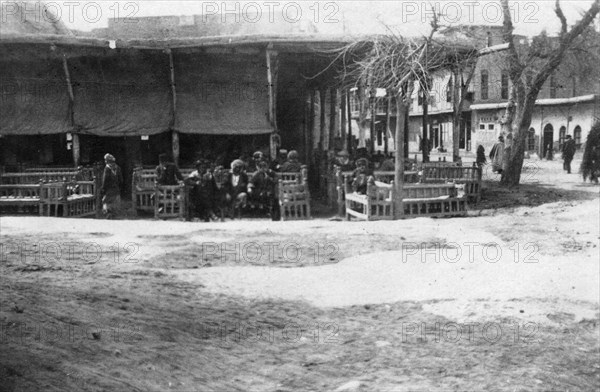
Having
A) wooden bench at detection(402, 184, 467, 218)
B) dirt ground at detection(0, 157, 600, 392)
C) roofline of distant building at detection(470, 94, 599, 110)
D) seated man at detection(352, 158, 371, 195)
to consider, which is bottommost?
dirt ground at detection(0, 157, 600, 392)

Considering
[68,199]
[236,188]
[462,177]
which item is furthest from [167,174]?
[462,177]

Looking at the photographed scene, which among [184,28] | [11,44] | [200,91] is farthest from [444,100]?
[11,44]

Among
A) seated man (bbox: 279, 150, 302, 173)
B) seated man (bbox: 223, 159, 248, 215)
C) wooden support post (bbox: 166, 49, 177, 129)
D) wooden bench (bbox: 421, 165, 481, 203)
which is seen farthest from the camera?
wooden support post (bbox: 166, 49, 177, 129)

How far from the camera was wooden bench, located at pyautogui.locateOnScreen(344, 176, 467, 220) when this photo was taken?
509 inches

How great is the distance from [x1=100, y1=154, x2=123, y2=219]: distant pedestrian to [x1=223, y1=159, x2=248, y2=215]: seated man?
8.11 ft

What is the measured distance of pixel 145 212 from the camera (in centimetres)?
1532

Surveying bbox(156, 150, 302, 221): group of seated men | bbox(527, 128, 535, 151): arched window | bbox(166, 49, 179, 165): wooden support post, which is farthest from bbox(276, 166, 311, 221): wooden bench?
bbox(527, 128, 535, 151): arched window

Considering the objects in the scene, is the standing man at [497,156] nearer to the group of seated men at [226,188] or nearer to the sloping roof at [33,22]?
the group of seated men at [226,188]

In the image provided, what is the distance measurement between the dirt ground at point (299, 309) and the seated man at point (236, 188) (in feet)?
9.44

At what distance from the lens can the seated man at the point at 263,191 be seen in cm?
1422

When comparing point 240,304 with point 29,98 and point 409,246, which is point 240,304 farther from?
point 29,98

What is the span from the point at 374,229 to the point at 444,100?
40.9 metres

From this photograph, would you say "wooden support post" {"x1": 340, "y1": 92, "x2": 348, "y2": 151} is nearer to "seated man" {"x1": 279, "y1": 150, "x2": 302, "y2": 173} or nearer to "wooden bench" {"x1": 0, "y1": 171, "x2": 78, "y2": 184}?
"seated man" {"x1": 279, "y1": 150, "x2": 302, "y2": 173}

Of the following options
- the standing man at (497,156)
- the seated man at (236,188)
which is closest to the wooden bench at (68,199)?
the seated man at (236,188)
